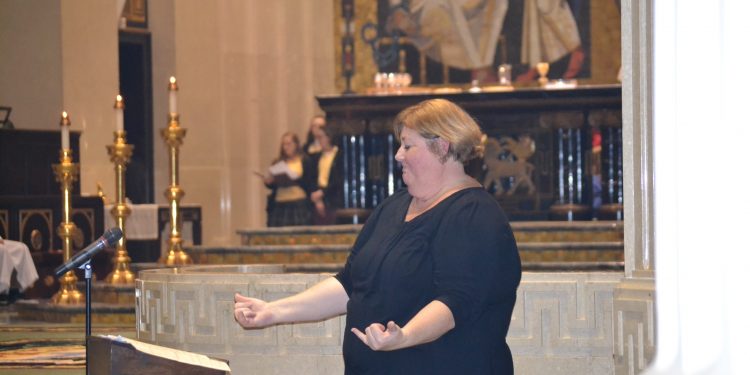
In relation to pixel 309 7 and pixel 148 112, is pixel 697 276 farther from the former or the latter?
pixel 309 7

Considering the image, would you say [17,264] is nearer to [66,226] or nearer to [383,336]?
[66,226]

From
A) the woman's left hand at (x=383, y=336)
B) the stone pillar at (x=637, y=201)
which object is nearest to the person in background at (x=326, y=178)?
the stone pillar at (x=637, y=201)

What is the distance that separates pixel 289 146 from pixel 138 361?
41.6ft

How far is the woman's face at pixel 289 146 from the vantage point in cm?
1596

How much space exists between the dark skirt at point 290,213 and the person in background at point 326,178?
14 cm

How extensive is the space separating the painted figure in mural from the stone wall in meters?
12.2

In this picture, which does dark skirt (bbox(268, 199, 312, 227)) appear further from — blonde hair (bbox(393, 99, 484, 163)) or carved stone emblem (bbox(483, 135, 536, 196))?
blonde hair (bbox(393, 99, 484, 163))

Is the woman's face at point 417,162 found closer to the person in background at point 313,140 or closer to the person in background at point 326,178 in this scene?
the person in background at point 326,178

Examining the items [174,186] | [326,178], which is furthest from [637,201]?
[326,178]

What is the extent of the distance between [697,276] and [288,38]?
17648mm

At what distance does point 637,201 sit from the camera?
441cm

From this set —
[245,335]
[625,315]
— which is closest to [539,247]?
[245,335]

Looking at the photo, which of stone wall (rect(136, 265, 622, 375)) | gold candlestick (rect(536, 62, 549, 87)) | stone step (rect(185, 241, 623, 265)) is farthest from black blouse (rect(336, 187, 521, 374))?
gold candlestick (rect(536, 62, 549, 87))

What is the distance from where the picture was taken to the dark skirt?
15.9m
